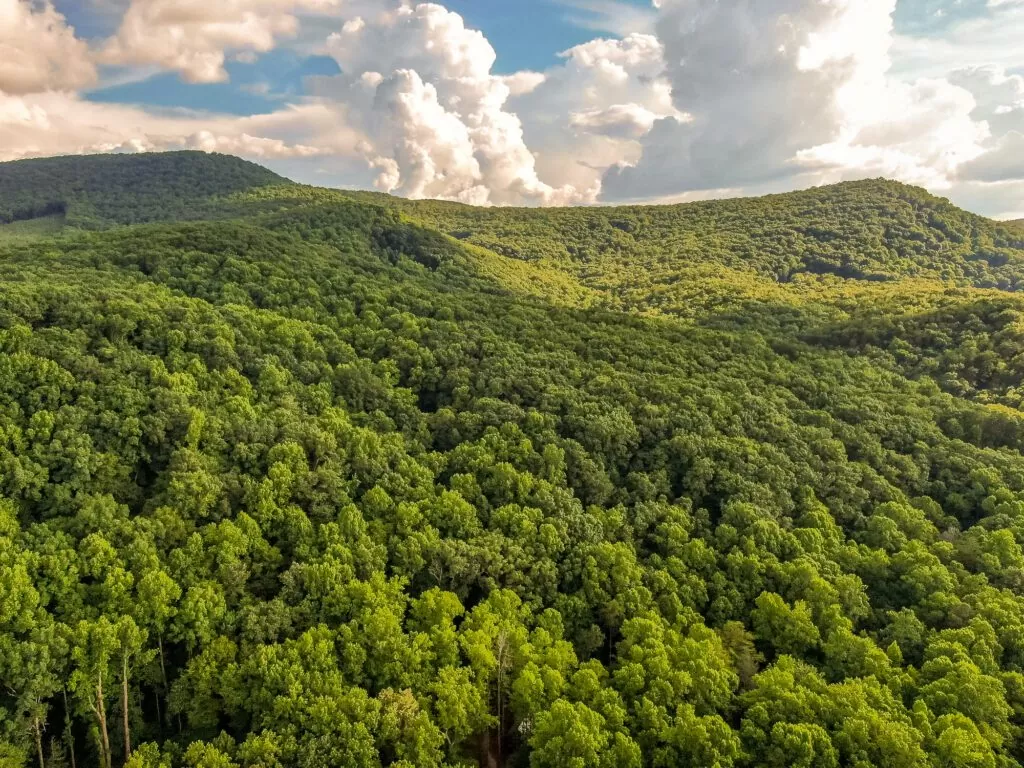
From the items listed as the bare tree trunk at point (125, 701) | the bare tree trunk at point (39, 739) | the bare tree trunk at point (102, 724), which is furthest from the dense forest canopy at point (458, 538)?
the bare tree trunk at point (125, 701)

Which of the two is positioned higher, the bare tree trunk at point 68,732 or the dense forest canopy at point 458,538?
the dense forest canopy at point 458,538

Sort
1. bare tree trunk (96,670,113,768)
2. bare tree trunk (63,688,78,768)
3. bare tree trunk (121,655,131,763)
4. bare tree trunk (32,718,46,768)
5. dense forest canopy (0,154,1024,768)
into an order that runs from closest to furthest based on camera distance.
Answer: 1. bare tree trunk (32,718,46,768)
2. bare tree trunk (96,670,113,768)
3. bare tree trunk (63,688,78,768)
4. bare tree trunk (121,655,131,763)
5. dense forest canopy (0,154,1024,768)

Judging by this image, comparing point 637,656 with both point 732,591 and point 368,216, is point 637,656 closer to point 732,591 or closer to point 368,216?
point 732,591

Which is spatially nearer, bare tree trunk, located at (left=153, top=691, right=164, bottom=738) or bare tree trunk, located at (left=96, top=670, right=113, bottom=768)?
bare tree trunk, located at (left=96, top=670, right=113, bottom=768)

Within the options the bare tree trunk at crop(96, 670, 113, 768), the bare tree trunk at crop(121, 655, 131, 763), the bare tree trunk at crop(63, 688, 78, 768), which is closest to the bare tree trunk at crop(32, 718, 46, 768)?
the bare tree trunk at crop(63, 688, 78, 768)

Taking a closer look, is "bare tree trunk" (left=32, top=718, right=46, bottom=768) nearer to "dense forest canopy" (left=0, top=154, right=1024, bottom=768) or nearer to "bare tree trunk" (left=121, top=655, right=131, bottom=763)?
"dense forest canopy" (left=0, top=154, right=1024, bottom=768)

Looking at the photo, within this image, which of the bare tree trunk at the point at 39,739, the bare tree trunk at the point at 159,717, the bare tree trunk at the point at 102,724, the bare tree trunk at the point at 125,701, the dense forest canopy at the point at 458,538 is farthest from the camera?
the bare tree trunk at the point at 159,717

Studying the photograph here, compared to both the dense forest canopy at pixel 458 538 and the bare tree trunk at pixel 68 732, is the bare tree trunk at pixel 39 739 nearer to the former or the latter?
the dense forest canopy at pixel 458 538

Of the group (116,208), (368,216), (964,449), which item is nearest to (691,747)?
(964,449)

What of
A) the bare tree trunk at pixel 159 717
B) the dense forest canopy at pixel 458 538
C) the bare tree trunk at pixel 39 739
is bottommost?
the bare tree trunk at pixel 159 717
